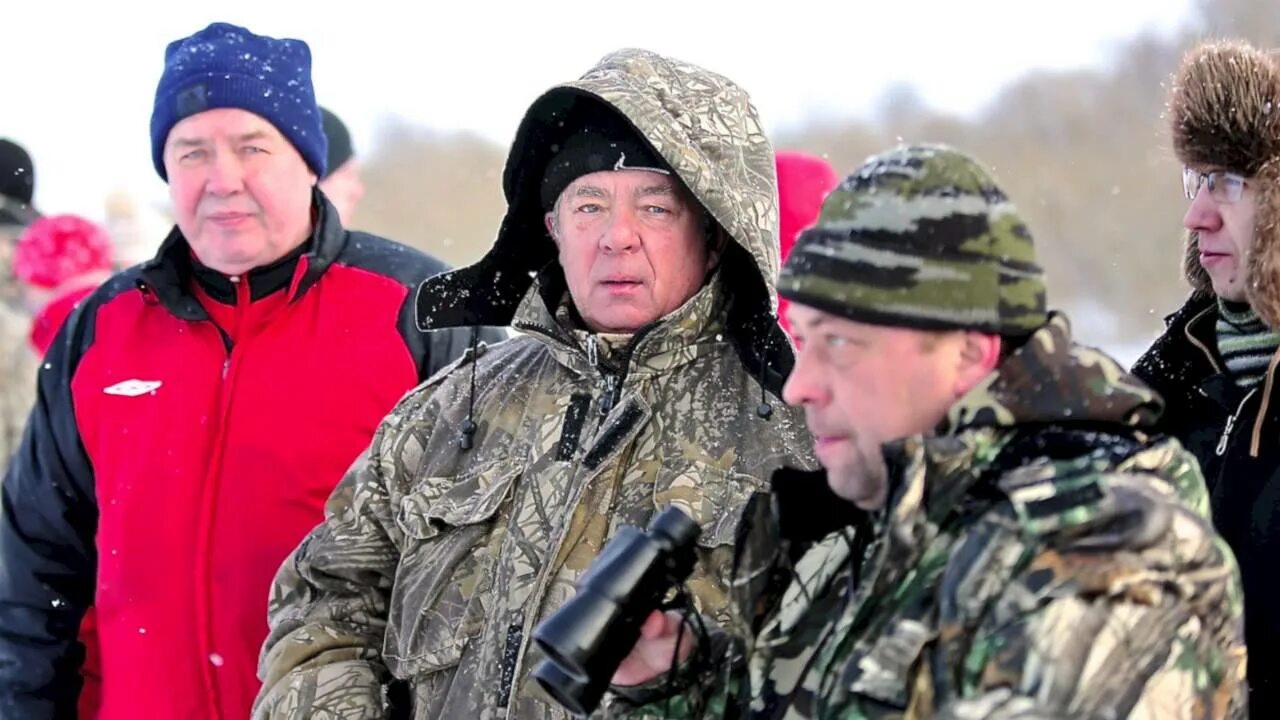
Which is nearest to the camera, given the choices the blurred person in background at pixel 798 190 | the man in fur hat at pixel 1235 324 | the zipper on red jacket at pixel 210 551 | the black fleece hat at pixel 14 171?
the man in fur hat at pixel 1235 324

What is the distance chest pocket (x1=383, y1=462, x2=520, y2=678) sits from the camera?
2.31 m

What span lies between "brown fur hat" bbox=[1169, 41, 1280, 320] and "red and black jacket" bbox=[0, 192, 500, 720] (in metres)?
1.55

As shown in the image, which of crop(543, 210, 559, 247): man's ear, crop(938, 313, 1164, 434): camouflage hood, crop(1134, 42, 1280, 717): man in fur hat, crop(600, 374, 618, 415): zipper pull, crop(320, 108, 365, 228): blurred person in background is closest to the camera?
crop(938, 313, 1164, 434): camouflage hood

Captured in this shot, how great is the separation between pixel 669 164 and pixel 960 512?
107cm

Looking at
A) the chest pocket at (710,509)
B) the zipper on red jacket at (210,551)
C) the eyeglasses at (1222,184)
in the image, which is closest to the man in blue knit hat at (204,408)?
the zipper on red jacket at (210,551)

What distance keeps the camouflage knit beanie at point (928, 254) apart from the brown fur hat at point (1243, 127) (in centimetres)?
78

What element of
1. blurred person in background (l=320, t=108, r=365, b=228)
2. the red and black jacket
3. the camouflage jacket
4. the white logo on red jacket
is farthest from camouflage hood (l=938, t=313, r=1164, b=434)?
blurred person in background (l=320, t=108, r=365, b=228)

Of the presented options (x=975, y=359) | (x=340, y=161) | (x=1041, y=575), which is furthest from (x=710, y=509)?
(x=340, y=161)

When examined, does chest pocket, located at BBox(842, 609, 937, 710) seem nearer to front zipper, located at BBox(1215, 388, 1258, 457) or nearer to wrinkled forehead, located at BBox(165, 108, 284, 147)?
front zipper, located at BBox(1215, 388, 1258, 457)

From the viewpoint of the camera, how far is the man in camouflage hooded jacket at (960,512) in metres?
1.38

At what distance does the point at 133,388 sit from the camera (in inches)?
119

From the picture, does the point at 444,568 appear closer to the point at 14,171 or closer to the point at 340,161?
the point at 340,161

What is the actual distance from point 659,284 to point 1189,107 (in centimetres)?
93

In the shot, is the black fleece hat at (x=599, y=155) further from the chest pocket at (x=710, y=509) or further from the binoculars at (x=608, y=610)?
the binoculars at (x=608, y=610)
